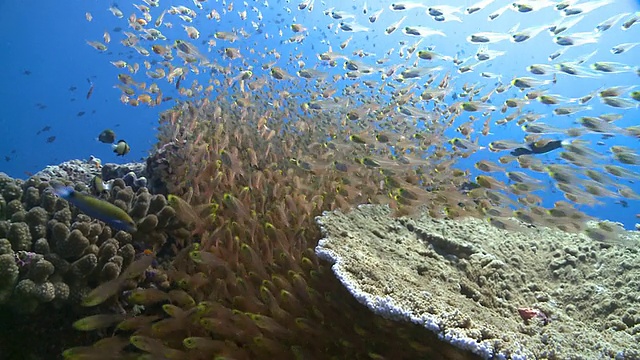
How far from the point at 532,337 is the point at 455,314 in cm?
86

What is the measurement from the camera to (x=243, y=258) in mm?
3930

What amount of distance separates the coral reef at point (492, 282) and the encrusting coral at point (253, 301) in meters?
0.20

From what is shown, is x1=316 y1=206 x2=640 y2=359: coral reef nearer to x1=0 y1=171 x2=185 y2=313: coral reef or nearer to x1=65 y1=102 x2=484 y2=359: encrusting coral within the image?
x1=65 y1=102 x2=484 y2=359: encrusting coral

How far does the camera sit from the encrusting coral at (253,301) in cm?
304

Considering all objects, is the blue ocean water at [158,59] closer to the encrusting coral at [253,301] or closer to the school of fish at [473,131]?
the school of fish at [473,131]

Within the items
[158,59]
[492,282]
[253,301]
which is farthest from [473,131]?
[158,59]

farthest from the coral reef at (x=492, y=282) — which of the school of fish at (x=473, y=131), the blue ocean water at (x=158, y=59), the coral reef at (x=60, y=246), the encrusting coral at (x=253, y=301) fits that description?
the blue ocean water at (x=158, y=59)

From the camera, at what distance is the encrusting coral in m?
3.04

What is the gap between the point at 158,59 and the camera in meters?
45.2

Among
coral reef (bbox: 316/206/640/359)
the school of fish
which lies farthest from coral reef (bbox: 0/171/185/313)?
the school of fish

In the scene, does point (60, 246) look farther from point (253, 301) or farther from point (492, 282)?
point (492, 282)

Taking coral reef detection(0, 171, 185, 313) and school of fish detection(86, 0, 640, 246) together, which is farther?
school of fish detection(86, 0, 640, 246)

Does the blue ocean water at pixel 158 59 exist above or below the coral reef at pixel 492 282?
above

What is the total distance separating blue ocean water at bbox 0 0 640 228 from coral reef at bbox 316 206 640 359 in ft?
98.9
